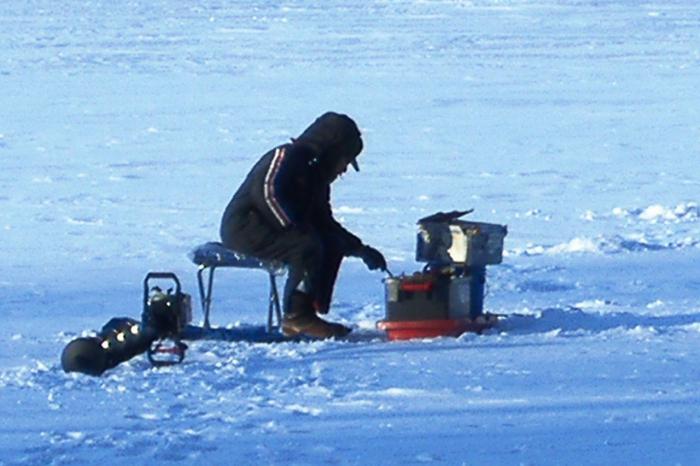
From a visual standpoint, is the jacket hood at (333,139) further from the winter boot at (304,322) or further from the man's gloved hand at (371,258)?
the winter boot at (304,322)

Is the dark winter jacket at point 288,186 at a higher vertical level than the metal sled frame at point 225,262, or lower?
higher

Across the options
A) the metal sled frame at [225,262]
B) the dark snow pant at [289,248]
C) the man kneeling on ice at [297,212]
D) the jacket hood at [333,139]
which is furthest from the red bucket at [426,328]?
the jacket hood at [333,139]

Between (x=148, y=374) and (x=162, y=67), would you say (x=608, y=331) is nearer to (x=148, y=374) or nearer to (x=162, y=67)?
(x=148, y=374)

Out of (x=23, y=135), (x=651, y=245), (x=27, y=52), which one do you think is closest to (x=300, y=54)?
(x=27, y=52)

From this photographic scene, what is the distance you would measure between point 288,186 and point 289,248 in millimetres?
259

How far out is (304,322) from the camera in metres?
7.09

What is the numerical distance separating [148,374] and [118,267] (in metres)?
3.33

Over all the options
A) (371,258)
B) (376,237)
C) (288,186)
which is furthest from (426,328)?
(376,237)

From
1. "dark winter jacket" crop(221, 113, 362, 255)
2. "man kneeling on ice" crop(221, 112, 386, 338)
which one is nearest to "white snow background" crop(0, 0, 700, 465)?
"man kneeling on ice" crop(221, 112, 386, 338)

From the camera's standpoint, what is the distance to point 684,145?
15.7 meters

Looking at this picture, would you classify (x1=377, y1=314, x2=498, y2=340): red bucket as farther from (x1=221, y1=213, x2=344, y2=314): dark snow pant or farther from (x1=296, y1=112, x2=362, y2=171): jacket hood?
(x1=296, y1=112, x2=362, y2=171): jacket hood

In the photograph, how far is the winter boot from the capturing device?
710 cm

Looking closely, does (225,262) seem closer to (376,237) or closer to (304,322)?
(304,322)

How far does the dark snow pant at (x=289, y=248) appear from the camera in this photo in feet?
23.1
